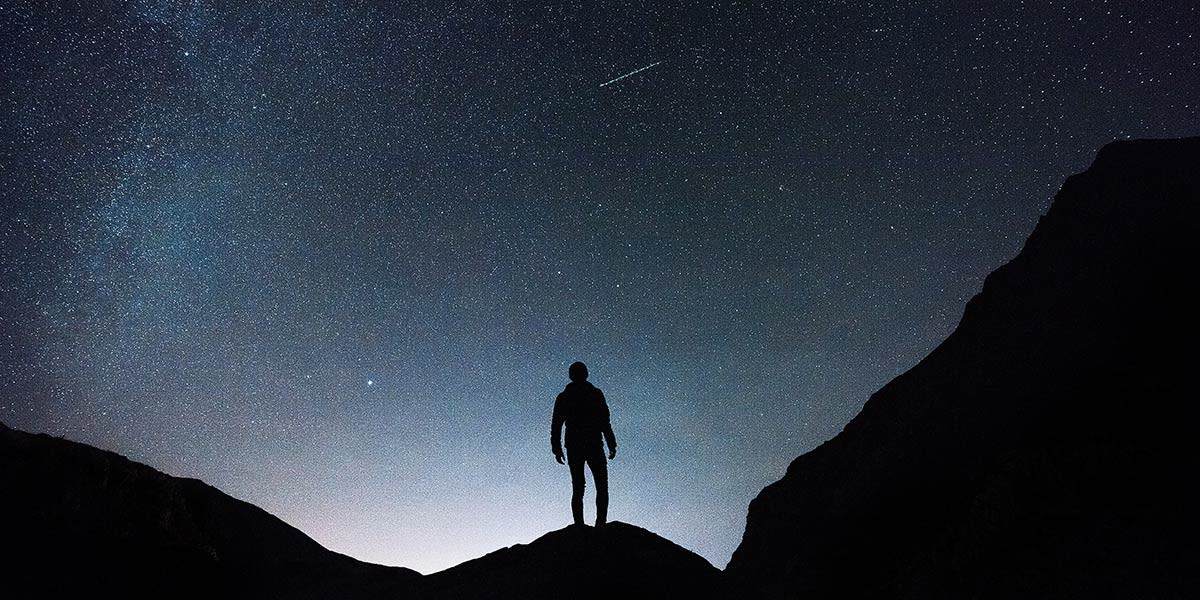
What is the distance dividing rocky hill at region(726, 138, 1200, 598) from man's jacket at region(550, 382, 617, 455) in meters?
3.10

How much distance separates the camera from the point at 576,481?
9531 millimetres

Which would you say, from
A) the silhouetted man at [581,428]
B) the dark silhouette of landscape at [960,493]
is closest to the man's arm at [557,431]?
the silhouetted man at [581,428]

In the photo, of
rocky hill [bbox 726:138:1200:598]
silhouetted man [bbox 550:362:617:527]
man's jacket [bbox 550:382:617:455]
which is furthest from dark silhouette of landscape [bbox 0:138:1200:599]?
man's jacket [bbox 550:382:617:455]

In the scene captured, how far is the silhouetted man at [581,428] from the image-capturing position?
30.7 ft

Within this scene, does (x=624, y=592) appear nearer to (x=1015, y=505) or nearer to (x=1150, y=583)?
(x=1015, y=505)

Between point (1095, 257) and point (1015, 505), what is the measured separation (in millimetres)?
4045

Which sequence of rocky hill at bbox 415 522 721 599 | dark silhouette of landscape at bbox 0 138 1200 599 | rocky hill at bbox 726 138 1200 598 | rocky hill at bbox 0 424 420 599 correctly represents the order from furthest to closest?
rocky hill at bbox 0 424 420 599
rocky hill at bbox 415 522 721 599
dark silhouette of landscape at bbox 0 138 1200 599
rocky hill at bbox 726 138 1200 598

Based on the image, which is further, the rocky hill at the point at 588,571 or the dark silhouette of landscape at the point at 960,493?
the rocky hill at the point at 588,571

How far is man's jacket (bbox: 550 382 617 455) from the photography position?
9.34 meters

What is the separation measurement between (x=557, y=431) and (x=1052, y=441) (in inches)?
236

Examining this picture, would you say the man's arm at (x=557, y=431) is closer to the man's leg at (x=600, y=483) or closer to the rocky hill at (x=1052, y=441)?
the man's leg at (x=600, y=483)

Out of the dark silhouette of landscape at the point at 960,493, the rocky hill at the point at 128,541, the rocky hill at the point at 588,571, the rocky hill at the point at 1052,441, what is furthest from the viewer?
the rocky hill at the point at 128,541

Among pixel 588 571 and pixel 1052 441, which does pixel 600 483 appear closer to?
pixel 588 571

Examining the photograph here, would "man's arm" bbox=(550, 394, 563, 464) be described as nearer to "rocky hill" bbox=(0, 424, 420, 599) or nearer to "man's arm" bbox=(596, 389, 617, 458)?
"man's arm" bbox=(596, 389, 617, 458)
